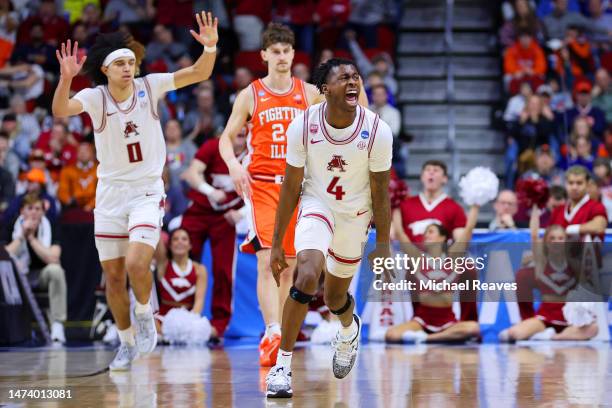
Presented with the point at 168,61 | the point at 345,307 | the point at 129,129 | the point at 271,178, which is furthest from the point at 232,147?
the point at 168,61

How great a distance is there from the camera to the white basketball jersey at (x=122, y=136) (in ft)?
26.2

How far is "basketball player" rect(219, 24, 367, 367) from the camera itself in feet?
27.5

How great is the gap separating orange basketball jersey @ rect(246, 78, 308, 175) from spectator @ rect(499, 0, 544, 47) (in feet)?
29.1

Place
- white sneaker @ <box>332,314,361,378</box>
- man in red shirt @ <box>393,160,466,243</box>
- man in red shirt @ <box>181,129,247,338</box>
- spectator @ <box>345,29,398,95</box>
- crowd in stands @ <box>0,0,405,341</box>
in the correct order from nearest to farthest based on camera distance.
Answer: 1. white sneaker @ <box>332,314,361,378</box>
2. man in red shirt @ <box>393,160,466,243</box>
3. man in red shirt @ <box>181,129,247,338</box>
4. crowd in stands @ <box>0,0,405,341</box>
5. spectator @ <box>345,29,398,95</box>

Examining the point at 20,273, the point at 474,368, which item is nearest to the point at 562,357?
the point at 474,368

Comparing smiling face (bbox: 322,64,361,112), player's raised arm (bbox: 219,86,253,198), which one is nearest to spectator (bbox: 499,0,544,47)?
player's raised arm (bbox: 219,86,253,198)

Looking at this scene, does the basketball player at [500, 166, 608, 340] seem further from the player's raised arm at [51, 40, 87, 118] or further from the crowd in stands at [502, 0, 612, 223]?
the player's raised arm at [51, 40, 87, 118]

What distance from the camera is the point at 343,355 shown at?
23.4ft

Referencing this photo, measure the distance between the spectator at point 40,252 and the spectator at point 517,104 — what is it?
23.2 ft

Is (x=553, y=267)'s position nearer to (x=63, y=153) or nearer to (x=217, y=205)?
(x=217, y=205)

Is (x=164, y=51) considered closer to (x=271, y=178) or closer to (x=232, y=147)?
(x=232, y=147)

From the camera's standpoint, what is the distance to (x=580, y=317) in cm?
1037

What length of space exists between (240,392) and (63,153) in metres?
8.77

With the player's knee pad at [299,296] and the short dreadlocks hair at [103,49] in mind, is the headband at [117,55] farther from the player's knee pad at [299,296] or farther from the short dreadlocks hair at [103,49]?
the player's knee pad at [299,296]
